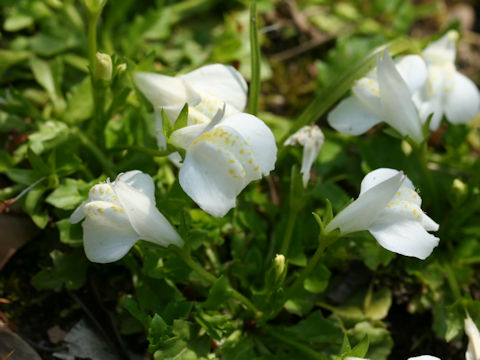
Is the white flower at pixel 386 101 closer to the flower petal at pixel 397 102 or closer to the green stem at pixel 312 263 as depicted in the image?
the flower petal at pixel 397 102

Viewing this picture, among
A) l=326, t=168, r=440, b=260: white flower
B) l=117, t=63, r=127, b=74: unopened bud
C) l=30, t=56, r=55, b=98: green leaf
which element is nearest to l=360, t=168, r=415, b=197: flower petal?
l=326, t=168, r=440, b=260: white flower

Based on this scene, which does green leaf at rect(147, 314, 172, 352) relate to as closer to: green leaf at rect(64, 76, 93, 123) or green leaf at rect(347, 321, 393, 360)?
green leaf at rect(347, 321, 393, 360)

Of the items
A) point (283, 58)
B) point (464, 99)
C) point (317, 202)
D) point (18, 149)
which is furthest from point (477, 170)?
point (18, 149)

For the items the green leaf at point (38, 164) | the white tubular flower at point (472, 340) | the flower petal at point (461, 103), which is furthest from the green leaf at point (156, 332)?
the flower petal at point (461, 103)

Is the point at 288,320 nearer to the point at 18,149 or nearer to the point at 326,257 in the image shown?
the point at 326,257

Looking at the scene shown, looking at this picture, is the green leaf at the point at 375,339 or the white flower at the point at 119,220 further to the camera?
the green leaf at the point at 375,339
